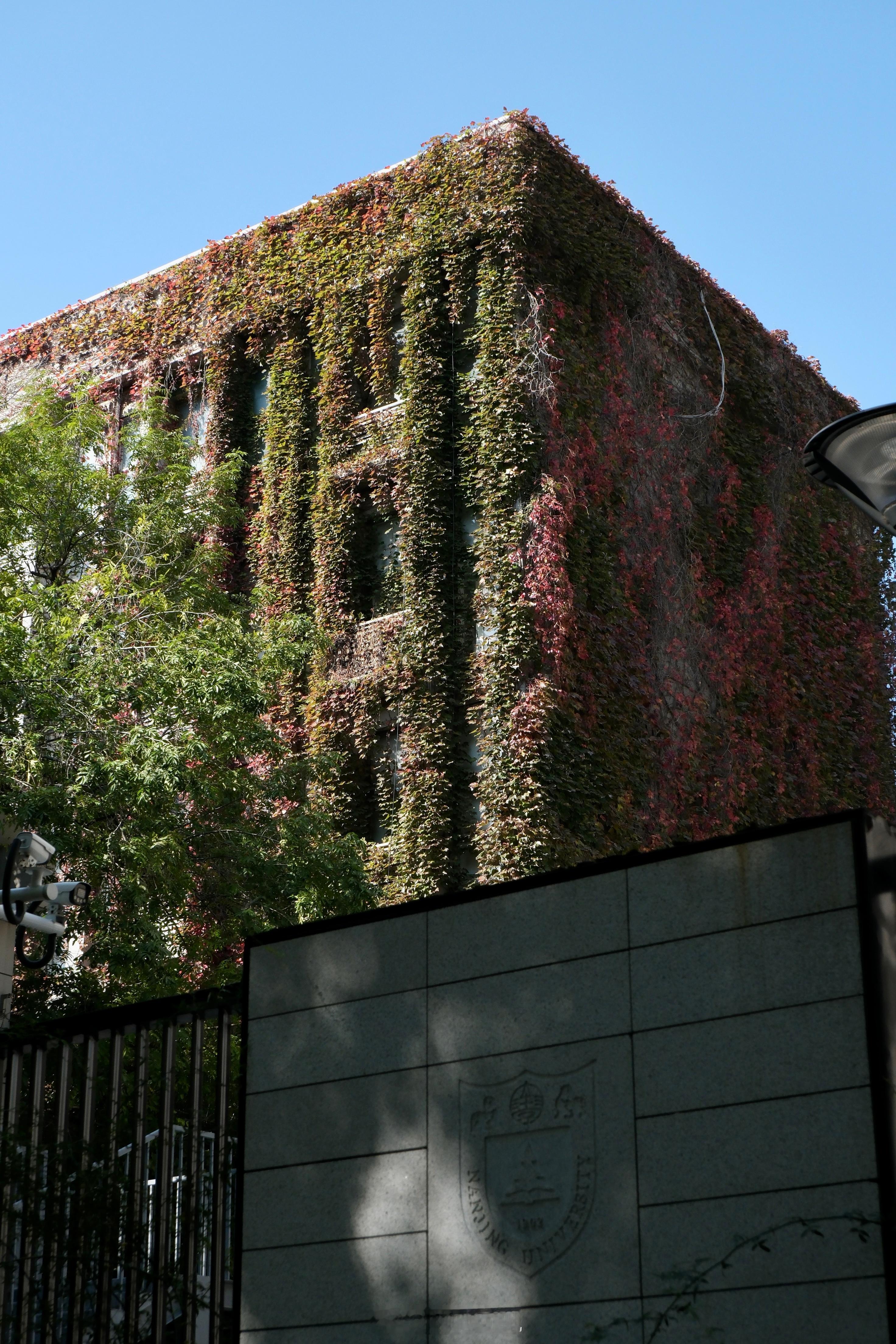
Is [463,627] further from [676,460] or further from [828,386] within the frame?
[828,386]

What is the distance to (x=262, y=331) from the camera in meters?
22.4

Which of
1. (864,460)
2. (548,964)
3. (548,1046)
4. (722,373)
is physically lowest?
(548,1046)

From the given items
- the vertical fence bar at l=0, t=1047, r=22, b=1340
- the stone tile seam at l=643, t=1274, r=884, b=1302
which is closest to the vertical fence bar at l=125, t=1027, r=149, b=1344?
the vertical fence bar at l=0, t=1047, r=22, b=1340

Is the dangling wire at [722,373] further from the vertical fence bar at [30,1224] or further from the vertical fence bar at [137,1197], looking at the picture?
the vertical fence bar at [30,1224]

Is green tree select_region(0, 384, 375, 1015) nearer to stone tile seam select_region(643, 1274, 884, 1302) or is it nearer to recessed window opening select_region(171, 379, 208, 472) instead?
recessed window opening select_region(171, 379, 208, 472)

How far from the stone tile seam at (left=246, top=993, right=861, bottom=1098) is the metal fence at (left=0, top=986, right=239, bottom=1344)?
64 centimetres

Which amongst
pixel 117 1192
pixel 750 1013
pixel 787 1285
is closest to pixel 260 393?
pixel 117 1192

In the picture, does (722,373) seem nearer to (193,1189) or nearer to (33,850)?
(33,850)

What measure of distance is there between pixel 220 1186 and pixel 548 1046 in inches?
79.3

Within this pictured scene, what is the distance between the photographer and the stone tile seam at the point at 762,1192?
539 centimetres

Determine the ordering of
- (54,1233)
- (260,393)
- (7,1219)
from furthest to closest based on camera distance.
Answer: (260,393) < (7,1219) < (54,1233)

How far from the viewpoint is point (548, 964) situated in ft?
21.1

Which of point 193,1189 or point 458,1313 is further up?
point 193,1189

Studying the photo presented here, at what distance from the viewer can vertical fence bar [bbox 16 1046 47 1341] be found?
766 centimetres
